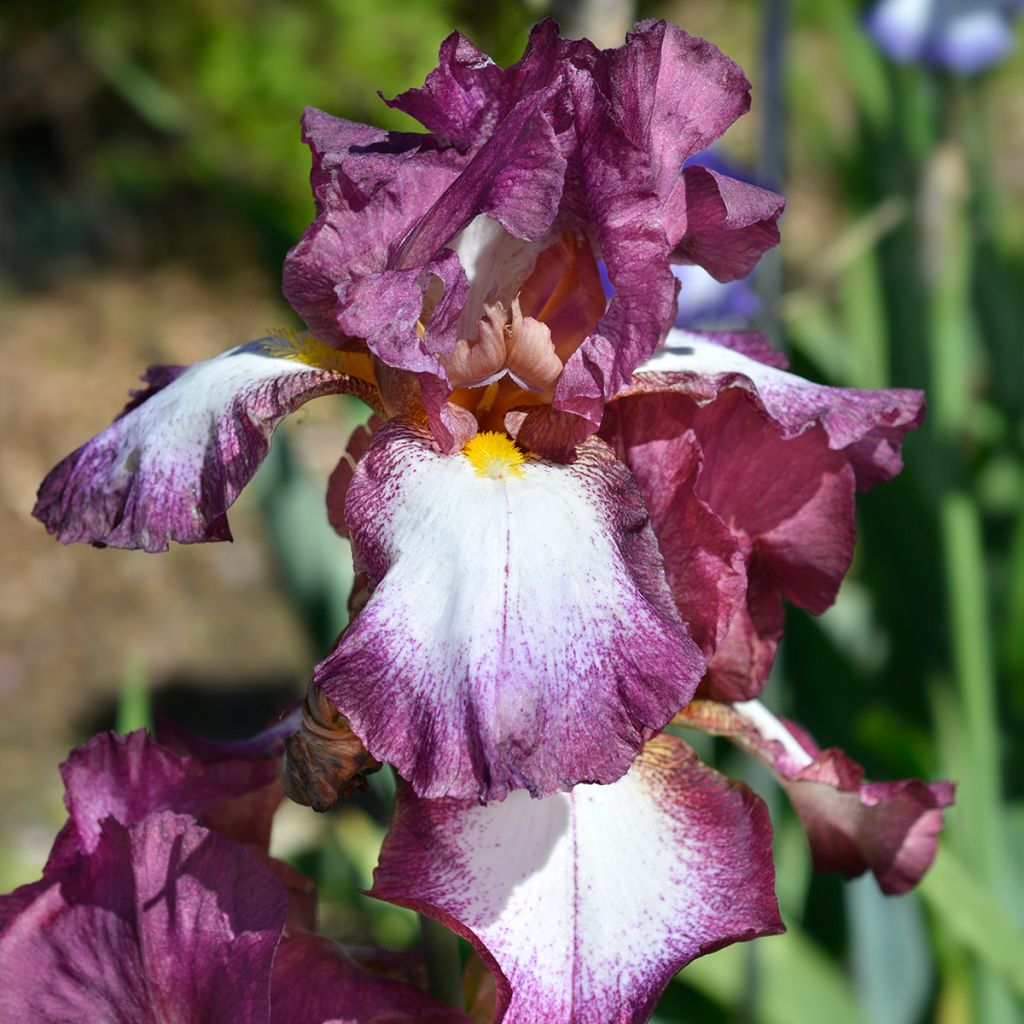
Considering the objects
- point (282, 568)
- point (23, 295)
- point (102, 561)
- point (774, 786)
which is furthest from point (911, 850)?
point (23, 295)

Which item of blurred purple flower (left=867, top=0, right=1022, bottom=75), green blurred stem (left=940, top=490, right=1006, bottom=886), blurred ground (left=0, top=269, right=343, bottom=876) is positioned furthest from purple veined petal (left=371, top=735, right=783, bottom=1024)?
blurred ground (left=0, top=269, right=343, bottom=876)

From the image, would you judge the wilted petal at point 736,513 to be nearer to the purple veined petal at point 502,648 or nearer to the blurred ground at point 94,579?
the purple veined petal at point 502,648

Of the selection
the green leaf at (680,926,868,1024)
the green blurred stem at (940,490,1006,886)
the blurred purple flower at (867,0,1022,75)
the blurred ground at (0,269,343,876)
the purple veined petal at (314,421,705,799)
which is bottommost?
the blurred ground at (0,269,343,876)

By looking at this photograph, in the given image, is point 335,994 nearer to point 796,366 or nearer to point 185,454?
point 185,454

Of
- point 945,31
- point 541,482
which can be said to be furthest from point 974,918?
point 945,31

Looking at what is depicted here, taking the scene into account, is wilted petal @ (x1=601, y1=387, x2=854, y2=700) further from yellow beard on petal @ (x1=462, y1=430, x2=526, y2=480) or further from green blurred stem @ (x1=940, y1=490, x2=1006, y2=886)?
green blurred stem @ (x1=940, y1=490, x2=1006, y2=886)

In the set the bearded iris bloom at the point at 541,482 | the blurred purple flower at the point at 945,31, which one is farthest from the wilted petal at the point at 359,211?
the blurred purple flower at the point at 945,31

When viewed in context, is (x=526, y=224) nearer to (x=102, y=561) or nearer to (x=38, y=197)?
(x=102, y=561)

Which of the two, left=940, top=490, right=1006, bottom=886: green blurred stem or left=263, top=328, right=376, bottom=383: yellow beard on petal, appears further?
left=940, top=490, right=1006, bottom=886: green blurred stem

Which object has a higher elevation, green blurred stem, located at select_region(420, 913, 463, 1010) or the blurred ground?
green blurred stem, located at select_region(420, 913, 463, 1010)
